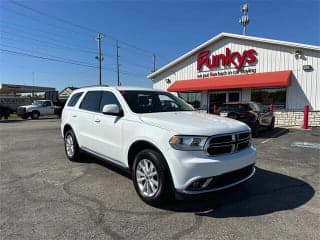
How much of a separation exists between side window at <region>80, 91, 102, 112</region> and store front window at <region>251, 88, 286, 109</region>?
525 inches

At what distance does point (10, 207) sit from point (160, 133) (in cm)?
242

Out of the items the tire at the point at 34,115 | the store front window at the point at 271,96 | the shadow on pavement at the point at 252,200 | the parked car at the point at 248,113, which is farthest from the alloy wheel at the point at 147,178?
the tire at the point at 34,115

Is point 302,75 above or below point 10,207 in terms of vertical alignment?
above

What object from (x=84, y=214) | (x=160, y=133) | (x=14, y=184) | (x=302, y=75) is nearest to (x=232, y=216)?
(x=160, y=133)

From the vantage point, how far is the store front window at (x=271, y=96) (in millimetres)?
15742

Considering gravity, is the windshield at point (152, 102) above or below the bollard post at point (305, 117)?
above

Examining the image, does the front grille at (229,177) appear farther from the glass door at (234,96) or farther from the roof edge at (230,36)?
the glass door at (234,96)

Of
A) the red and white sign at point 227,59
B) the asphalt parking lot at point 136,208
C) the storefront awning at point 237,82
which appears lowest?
the asphalt parking lot at point 136,208

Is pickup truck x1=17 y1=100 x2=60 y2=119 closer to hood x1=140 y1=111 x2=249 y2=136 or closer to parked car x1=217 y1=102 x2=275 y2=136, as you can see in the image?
parked car x1=217 y1=102 x2=275 y2=136

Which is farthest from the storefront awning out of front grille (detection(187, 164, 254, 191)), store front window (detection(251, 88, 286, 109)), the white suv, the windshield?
front grille (detection(187, 164, 254, 191))

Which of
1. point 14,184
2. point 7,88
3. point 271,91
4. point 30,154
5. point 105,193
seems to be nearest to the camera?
point 105,193

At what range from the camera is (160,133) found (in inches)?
142

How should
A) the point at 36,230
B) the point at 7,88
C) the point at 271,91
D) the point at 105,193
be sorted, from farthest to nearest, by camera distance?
the point at 7,88, the point at 271,91, the point at 105,193, the point at 36,230

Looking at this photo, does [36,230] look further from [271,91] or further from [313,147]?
[271,91]
